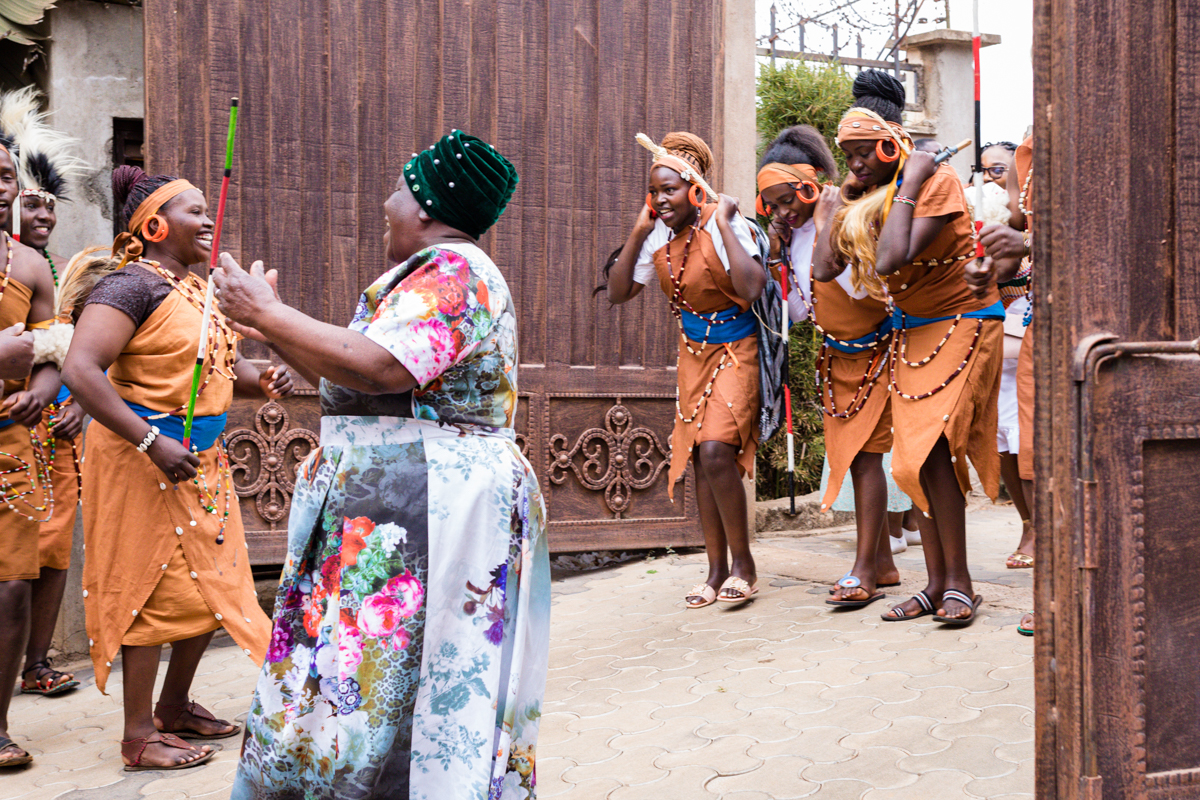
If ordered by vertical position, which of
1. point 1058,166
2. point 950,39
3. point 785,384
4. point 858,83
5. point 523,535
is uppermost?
point 950,39

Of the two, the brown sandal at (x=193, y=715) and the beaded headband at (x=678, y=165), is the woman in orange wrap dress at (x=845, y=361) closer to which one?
the beaded headband at (x=678, y=165)

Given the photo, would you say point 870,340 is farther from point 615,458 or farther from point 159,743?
point 159,743

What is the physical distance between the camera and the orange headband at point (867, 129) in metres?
4.40

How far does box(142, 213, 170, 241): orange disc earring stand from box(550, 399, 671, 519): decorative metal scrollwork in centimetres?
275

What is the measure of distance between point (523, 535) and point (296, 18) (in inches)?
156

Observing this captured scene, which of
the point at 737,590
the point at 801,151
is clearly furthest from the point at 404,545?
the point at 801,151

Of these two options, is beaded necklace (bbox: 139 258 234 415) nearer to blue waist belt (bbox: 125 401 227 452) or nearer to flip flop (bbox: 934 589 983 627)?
blue waist belt (bbox: 125 401 227 452)

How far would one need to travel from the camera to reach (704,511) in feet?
17.0

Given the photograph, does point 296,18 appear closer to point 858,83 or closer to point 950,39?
point 858,83

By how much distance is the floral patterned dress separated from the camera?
2260 millimetres

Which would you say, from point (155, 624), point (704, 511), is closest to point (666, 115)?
point (704, 511)

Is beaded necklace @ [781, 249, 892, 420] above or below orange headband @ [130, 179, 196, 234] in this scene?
below

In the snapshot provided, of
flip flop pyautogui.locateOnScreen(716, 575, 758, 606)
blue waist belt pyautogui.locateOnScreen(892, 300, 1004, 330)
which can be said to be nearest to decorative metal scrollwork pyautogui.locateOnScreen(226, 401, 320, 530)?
flip flop pyautogui.locateOnScreen(716, 575, 758, 606)

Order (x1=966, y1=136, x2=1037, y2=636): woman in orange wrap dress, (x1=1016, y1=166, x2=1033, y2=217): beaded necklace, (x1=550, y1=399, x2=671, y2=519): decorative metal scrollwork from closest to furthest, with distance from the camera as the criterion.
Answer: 1. (x1=966, y1=136, x2=1037, y2=636): woman in orange wrap dress
2. (x1=1016, y1=166, x2=1033, y2=217): beaded necklace
3. (x1=550, y1=399, x2=671, y2=519): decorative metal scrollwork
